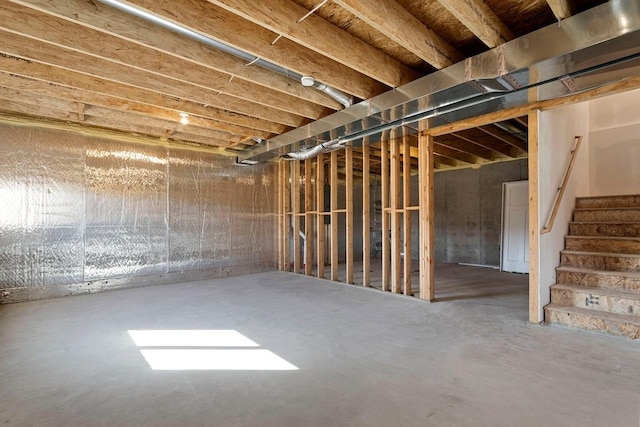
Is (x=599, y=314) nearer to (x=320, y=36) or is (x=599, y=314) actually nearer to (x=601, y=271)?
(x=601, y=271)

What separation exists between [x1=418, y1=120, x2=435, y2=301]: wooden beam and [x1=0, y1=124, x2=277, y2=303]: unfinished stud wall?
3570 millimetres

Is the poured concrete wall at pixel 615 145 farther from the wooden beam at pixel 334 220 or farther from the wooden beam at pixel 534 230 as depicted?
the wooden beam at pixel 334 220

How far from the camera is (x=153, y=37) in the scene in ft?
8.37

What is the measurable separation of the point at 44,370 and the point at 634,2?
4531 mm

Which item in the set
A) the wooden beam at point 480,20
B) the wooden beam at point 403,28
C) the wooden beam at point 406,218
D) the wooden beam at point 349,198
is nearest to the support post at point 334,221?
the wooden beam at point 349,198

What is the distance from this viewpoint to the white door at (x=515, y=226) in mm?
6398

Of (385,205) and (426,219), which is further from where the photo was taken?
(385,205)

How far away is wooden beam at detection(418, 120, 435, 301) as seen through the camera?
4.18m

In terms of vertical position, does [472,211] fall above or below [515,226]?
above

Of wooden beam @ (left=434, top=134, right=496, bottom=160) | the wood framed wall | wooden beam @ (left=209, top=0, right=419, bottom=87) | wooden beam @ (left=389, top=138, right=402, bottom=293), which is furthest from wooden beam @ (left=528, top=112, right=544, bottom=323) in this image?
wooden beam @ (left=434, top=134, right=496, bottom=160)

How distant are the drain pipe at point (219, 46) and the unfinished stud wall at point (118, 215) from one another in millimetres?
3274

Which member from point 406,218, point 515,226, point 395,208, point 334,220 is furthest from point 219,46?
point 515,226

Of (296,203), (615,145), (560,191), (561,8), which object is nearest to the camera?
(561,8)

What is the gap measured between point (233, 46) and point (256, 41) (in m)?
0.21
